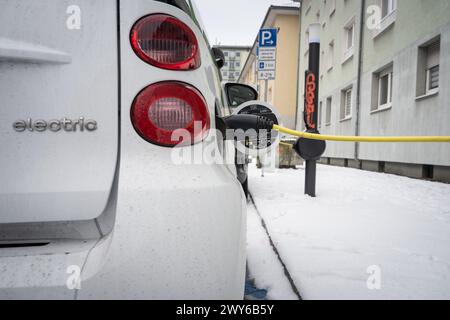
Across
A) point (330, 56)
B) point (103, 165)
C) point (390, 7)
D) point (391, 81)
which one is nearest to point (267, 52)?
point (391, 81)

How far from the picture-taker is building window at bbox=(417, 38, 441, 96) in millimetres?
6016

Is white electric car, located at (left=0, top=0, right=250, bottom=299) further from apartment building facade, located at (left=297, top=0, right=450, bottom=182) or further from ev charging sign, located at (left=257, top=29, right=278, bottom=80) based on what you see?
apartment building facade, located at (left=297, top=0, right=450, bottom=182)

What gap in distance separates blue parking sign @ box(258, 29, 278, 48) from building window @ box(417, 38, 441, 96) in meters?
3.27

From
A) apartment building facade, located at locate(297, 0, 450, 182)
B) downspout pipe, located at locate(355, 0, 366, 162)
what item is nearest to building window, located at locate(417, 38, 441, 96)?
apartment building facade, located at locate(297, 0, 450, 182)

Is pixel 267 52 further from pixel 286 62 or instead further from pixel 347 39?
pixel 286 62

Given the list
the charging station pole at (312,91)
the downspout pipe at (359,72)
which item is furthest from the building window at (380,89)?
the charging station pole at (312,91)

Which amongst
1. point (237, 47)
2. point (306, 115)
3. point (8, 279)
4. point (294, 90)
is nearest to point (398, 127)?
point (306, 115)

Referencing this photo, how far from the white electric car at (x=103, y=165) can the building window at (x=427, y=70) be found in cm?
702

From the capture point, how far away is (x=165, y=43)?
90cm

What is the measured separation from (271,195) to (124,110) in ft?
11.0

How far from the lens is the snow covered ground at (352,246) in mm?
1551

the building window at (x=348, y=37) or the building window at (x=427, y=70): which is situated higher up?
the building window at (x=348, y=37)

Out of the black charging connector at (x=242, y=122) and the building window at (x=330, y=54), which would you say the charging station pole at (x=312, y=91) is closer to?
the black charging connector at (x=242, y=122)
